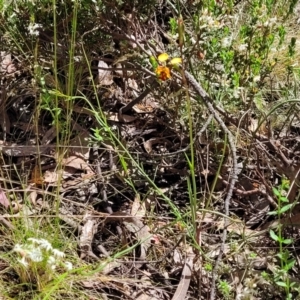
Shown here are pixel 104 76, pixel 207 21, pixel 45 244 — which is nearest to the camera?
pixel 45 244

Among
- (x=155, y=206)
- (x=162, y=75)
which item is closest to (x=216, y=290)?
(x=155, y=206)

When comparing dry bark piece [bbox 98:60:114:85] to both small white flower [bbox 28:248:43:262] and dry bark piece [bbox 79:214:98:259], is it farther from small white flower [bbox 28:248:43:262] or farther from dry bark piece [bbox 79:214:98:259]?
small white flower [bbox 28:248:43:262]

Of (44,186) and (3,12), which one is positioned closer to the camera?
(44,186)

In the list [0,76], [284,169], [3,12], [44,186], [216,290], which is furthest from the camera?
[0,76]

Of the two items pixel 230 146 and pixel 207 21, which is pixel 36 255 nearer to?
pixel 230 146

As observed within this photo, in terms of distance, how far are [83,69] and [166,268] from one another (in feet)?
3.01

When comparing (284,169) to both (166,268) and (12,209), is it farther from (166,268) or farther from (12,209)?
(12,209)

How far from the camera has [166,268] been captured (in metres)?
2.06

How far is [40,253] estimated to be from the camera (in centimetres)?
171

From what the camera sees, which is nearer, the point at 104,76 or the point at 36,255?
the point at 36,255

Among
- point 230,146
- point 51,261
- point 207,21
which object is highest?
point 207,21

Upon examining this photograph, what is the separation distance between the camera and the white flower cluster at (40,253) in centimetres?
168

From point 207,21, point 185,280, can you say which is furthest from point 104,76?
point 185,280

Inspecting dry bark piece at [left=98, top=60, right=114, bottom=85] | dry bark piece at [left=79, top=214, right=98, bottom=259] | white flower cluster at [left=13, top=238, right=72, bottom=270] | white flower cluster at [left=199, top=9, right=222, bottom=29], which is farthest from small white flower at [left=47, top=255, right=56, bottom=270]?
dry bark piece at [left=98, top=60, right=114, bottom=85]
